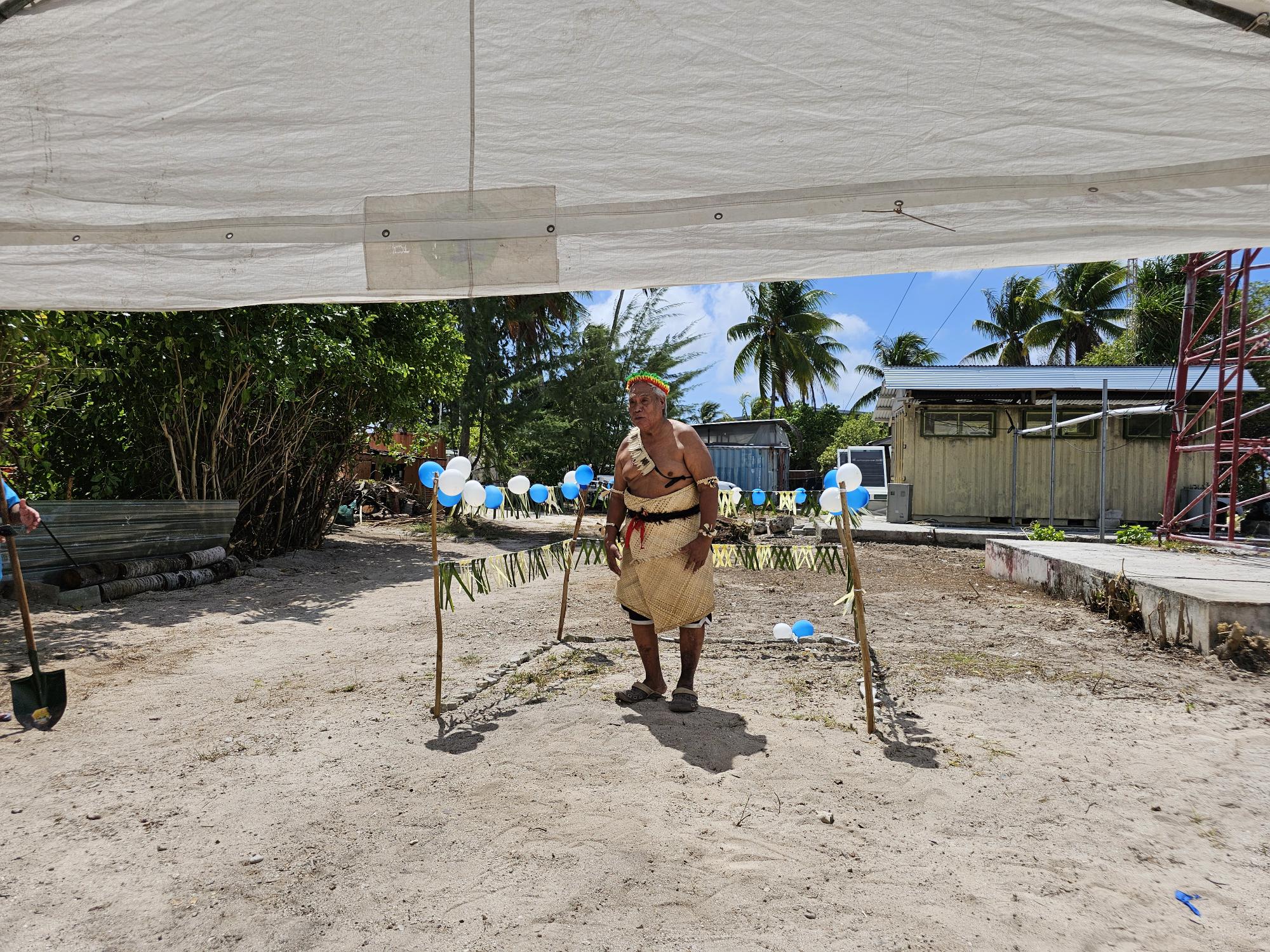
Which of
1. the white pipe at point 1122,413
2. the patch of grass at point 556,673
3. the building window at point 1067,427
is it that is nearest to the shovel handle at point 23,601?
the patch of grass at point 556,673

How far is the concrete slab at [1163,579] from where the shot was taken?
15.9ft

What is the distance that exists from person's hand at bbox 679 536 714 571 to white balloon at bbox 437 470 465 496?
46.6 inches

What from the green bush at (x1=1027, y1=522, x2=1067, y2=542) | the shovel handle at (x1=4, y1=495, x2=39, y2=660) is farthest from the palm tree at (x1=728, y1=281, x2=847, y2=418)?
the shovel handle at (x1=4, y1=495, x2=39, y2=660)

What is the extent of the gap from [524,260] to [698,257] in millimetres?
442

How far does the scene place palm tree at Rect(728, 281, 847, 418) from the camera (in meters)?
30.9

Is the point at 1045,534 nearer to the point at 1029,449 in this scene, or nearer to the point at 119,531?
the point at 1029,449

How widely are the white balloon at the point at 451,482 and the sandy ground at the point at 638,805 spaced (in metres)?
1.15

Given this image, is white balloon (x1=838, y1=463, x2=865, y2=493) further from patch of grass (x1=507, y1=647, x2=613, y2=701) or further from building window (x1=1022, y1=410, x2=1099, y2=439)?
building window (x1=1022, y1=410, x2=1099, y2=439)

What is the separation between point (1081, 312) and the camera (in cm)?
2777

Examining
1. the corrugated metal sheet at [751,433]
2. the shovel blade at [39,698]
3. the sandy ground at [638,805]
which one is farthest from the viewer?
the corrugated metal sheet at [751,433]

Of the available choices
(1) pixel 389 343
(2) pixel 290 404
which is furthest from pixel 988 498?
(2) pixel 290 404

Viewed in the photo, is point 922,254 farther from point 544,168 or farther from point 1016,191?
point 544,168

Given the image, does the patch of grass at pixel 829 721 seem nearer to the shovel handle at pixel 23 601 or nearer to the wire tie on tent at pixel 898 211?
the wire tie on tent at pixel 898 211

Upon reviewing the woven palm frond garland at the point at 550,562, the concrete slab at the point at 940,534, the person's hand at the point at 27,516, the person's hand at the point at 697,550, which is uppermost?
the person's hand at the point at 27,516
